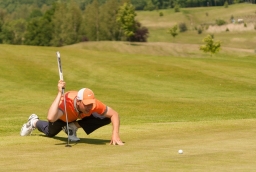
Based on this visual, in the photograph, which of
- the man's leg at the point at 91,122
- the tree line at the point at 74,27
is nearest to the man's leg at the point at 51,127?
the man's leg at the point at 91,122

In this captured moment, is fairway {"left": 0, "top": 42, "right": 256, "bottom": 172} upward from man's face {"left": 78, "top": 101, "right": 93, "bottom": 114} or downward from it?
downward

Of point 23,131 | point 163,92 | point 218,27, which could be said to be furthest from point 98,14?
point 23,131

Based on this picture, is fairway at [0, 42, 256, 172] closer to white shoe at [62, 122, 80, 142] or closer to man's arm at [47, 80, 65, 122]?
white shoe at [62, 122, 80, 142]

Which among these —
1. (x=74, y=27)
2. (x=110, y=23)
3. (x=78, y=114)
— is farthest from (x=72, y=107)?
(x=74, y=27)

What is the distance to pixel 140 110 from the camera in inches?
1072

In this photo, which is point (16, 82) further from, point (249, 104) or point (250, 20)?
point (250, 20)

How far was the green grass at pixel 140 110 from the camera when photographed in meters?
9.95

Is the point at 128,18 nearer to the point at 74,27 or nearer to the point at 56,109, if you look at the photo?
the point at 74,27

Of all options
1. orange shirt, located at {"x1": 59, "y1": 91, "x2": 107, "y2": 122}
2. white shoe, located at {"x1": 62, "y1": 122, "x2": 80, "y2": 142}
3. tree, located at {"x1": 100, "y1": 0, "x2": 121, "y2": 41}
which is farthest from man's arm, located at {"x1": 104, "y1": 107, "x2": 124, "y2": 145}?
tree, located at {"x1": 100, "y1": 0, "x2": 121, "y2": 41}

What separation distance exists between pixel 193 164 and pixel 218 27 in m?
193

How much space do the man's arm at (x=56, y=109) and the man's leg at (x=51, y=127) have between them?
1.14 feet

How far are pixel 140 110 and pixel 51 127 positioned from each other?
14.3 m

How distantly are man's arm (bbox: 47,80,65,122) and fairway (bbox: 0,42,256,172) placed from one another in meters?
0.54

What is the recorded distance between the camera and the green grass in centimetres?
995
